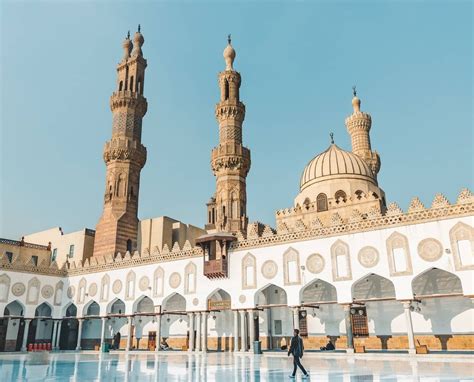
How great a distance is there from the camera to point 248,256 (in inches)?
906

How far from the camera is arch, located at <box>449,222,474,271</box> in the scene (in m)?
16.9

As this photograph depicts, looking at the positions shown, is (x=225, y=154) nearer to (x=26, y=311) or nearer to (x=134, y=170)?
(x=134, y=170)

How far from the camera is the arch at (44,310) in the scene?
31016 millimetres

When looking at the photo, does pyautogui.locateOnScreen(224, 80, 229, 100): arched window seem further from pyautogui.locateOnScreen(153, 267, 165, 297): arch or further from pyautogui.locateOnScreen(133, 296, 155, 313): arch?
pyautogui.locateOnScreen(133, 296, 155, 313): arch

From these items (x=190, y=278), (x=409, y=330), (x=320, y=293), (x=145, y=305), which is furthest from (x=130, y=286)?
(x=409, y=330)

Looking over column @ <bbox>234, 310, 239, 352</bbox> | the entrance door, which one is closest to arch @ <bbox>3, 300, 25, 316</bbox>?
the entrance door

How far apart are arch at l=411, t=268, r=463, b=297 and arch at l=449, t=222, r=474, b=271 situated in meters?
2.47

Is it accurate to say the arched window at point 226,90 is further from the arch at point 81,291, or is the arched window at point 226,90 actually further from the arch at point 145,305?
the arch at point 81,291

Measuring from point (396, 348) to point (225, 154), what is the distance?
17085mm

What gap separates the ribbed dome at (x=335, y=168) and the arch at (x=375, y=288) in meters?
10.7

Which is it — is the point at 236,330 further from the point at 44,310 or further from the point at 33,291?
the point at 44,310

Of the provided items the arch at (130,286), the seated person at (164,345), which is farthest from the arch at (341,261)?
the arch at (130,286)

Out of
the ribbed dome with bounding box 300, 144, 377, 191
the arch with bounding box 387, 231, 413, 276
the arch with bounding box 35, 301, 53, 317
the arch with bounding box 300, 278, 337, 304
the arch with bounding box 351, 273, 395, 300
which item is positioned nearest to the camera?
the arch with bounding box 387, 231, 413, 276

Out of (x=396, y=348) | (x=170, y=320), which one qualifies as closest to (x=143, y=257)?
(x=170, y=320)
